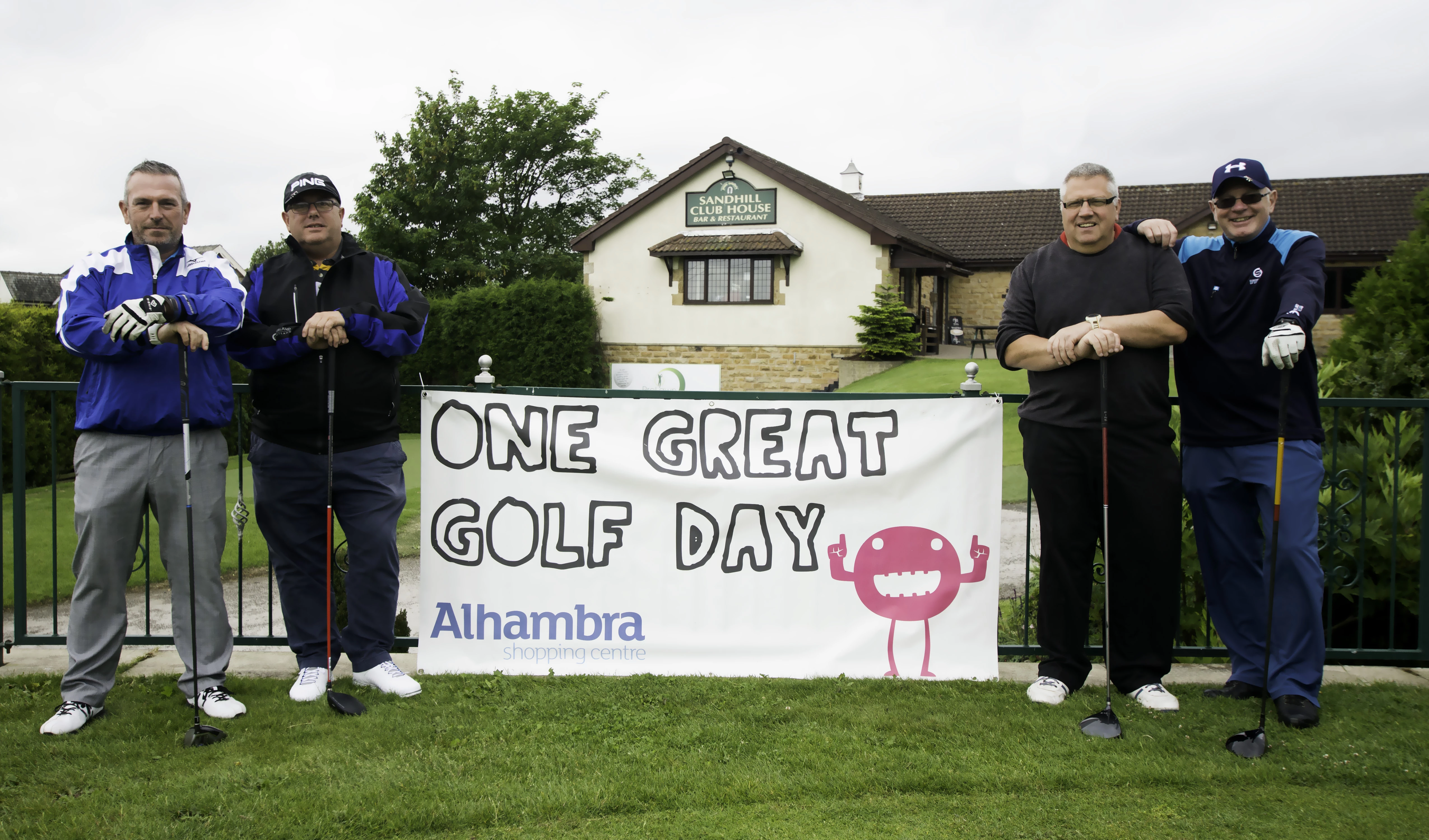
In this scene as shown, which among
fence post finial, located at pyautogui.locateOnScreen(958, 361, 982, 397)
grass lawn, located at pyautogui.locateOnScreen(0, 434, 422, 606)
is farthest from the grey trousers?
fence post finial, located at pyautogui.locateOnScreen(958, 361, 982, 397)

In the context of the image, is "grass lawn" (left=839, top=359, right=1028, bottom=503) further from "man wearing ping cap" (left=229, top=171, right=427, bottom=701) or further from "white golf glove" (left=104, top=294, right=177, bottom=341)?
"white golf glove" (left=104, top=294, right=177, bottom=341)

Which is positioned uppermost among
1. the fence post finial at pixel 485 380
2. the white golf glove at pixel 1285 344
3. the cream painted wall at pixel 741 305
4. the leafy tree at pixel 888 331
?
the cream painted wall at pixel 741 305

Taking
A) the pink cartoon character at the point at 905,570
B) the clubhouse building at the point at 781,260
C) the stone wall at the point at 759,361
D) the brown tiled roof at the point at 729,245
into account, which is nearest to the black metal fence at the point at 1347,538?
the pink cartoon character at the point at 905,570

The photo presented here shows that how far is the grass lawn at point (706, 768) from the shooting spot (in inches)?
112

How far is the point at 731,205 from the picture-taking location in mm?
25906

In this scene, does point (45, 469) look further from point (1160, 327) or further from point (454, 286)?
point (454, 286)

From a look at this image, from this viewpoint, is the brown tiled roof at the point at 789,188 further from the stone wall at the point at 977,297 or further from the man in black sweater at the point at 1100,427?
the man in black sweater at the point at 1100,427

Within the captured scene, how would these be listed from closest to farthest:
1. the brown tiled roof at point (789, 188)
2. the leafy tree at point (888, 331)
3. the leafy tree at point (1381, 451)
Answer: the leafy tree at point (1381, 451)
the leafy tree at point (888, 331)
the brown tiled roof at point (789, 188)

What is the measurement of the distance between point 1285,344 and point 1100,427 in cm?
70

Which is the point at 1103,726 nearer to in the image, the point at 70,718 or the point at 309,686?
the point at 309,686

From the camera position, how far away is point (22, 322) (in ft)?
36.7

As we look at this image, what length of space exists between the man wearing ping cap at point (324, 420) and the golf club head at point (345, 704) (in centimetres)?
18

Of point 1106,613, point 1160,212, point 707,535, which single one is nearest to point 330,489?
point 707,535

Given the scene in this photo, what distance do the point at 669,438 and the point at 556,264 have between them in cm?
3434
